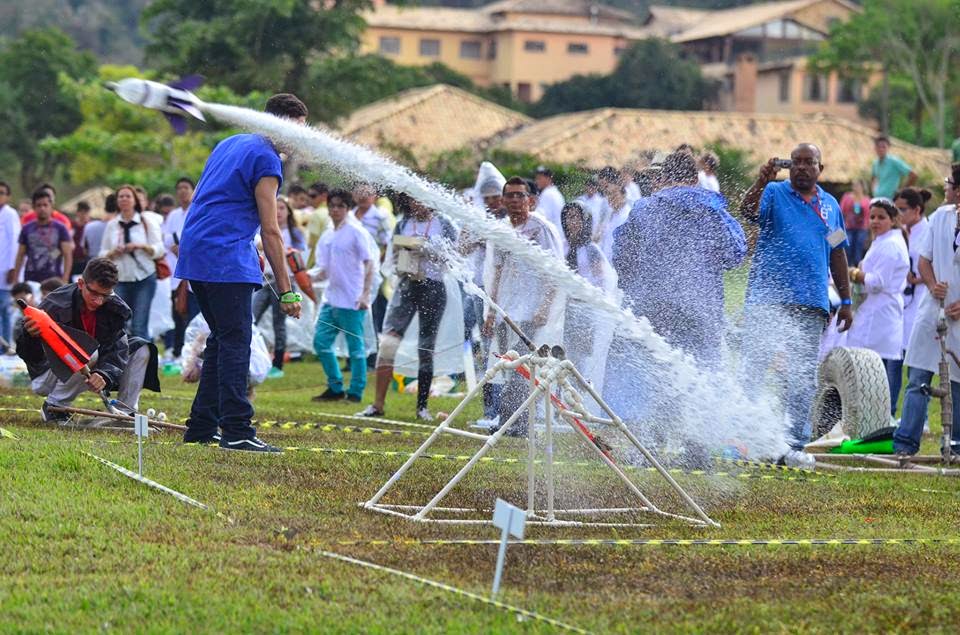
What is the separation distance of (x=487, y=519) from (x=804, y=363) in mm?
3477

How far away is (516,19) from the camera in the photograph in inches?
4058

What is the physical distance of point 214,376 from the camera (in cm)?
989

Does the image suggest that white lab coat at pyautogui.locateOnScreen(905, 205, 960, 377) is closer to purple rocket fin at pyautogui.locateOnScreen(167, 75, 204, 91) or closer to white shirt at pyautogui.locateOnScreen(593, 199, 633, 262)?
white shirt at pyautogui.locateOnScreen(593, 199, 633, 262)

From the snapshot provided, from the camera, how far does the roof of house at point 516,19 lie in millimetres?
101562

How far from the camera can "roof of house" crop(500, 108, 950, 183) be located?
170ft

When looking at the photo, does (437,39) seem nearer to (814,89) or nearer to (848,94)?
(814,89)

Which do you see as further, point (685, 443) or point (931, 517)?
point (685, 443)

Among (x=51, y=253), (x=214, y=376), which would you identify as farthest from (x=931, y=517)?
(x=51, y=253)

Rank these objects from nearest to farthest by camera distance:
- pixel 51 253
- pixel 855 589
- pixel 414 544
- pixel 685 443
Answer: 1. pixel 855 589
2. pixel 414 544
3. pixel 685 443
4. pixel 51 253

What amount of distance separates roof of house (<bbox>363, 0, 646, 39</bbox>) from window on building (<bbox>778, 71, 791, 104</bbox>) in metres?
13.5

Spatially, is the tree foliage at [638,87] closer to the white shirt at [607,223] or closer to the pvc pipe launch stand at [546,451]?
the white shirt at [607,223]

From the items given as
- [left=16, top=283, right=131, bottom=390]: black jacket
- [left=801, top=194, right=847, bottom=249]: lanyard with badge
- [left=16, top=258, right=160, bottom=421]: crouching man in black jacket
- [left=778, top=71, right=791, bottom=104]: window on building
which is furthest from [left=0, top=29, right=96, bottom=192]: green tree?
[left=801, top=194, right=847, bottom=249]: lanyard with badge

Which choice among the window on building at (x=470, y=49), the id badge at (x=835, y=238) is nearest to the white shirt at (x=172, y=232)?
the id badge at (x=835, y=238)

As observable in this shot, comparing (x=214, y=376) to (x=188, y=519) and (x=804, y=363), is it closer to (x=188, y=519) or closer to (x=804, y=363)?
(x=188, y=519)
